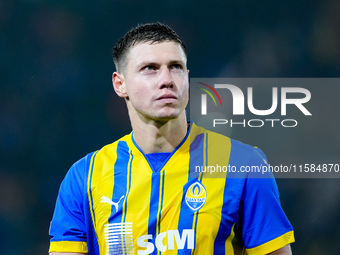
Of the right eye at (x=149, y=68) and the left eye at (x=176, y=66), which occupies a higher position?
the left eye at (x=176, y=66)

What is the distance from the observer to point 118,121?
157 inches

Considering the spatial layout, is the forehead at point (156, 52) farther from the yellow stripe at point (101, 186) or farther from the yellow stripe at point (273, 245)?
the yellow stripe at point (273, 245)

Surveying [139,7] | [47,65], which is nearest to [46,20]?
[47,65]

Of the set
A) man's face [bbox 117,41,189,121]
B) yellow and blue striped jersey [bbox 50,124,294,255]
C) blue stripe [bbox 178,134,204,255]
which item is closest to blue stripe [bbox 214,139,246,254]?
yellow and blue striped jersey [bbox 50,124,294,255]

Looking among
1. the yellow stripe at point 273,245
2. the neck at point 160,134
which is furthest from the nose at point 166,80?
the yellow stripe at point 273,245

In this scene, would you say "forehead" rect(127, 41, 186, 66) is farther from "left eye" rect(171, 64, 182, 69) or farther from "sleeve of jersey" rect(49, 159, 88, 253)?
"sleeve of jersey" rect(49, 159, 88, 253)

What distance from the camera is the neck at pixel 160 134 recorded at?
2365 millimetres

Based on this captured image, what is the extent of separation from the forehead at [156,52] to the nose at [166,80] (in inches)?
2.9

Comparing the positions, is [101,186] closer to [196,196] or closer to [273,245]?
[196,196]

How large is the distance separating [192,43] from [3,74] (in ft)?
4.82

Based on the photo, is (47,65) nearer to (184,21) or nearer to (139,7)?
(139,7)

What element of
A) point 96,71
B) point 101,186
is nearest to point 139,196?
point 101,186

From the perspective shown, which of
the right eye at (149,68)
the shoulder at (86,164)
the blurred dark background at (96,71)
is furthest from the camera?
the blurred dark background at (96,71)

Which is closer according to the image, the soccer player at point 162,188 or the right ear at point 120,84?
the soccer player at point 162,188
